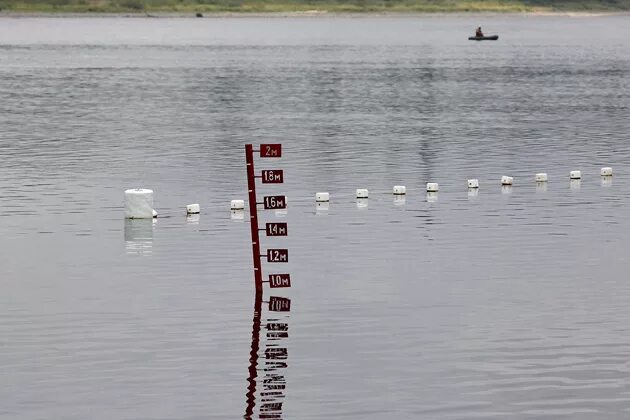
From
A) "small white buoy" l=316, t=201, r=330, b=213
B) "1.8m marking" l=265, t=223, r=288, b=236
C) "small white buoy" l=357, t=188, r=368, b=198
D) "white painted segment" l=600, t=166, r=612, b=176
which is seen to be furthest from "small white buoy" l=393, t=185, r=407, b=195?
"1.8m marking" l=265, t=223, r=288, b=236

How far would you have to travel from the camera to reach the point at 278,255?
113 feet

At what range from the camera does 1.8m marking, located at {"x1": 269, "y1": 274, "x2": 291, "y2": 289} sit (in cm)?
3344

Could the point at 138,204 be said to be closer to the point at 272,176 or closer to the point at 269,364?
the point at 272,176

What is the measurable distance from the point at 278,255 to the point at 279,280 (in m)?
0.84

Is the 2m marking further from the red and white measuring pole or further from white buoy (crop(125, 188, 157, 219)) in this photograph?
white buoy (crop(125, 188, 157, 219))

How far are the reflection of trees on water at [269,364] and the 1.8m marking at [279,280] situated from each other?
1.39 metres

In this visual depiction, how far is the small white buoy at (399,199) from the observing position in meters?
48.2

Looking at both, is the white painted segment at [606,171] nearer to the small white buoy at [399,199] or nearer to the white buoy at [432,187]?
the white buoy at [432,187]

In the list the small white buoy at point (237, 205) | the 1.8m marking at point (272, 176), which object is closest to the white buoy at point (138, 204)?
the small white buoy at point (237, 205)

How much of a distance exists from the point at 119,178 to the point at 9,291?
24.7 meters

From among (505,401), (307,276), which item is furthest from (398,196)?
(505,401)

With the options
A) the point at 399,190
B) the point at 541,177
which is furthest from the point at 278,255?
the point at 541,177

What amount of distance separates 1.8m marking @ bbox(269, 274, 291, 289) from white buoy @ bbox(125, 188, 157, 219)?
31.7 ft

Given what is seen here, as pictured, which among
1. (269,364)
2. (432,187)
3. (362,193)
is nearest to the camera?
(269,364)
